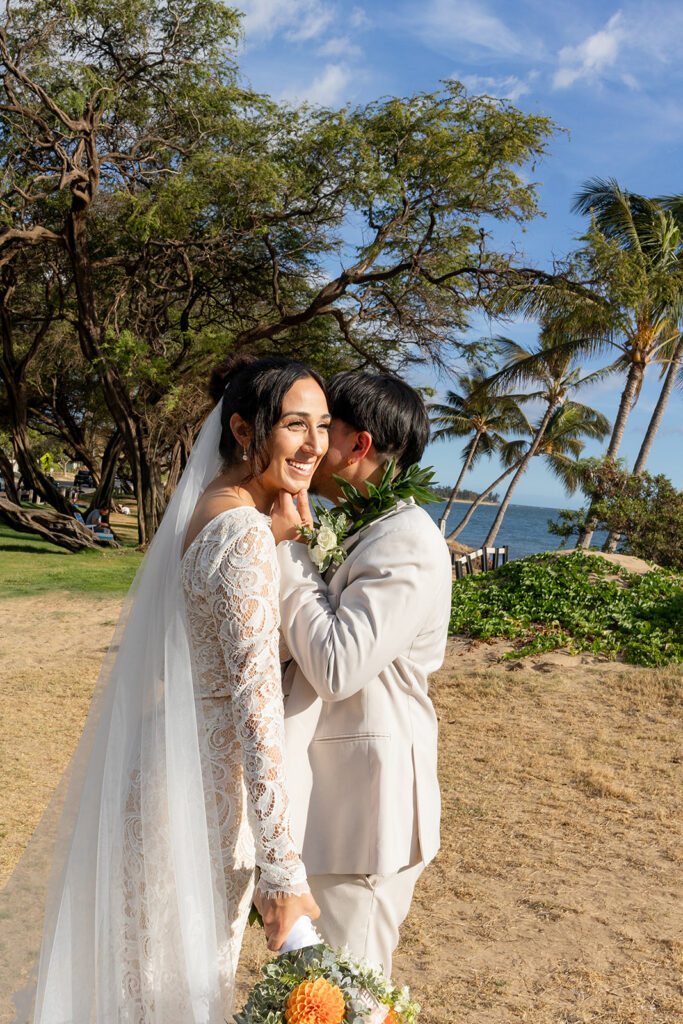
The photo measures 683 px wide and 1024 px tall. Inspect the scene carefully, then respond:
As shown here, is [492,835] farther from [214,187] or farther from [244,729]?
[214,187]

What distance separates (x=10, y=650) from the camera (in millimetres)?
10133

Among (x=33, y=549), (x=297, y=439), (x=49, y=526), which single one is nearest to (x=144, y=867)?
(x=297, y=439)

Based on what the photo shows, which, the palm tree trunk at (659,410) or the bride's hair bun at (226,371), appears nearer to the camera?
the bride's hair bun at (226,371)

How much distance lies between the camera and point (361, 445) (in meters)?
2.51

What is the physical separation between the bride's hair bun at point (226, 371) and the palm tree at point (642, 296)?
52.0 feet

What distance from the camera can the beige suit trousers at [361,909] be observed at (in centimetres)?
228

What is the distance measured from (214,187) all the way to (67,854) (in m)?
16.5

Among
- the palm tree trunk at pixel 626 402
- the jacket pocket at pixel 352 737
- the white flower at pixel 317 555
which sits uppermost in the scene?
the palm tree trunk at pixel 626 402

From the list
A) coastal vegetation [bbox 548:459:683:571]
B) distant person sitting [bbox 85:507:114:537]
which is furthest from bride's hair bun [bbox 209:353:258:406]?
distant person sitting [bbox 85:507:114:537]

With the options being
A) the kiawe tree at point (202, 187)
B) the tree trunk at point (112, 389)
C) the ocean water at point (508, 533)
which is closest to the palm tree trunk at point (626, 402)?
the kiawe tree at point (202, 187)

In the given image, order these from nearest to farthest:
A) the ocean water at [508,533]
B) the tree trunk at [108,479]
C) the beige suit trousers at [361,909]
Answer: the beige suit trousers at [361,909]
the tree trunk at [108,479]
the ocean water at [508,533]

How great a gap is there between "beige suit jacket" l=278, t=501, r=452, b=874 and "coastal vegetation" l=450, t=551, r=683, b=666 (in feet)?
26.3

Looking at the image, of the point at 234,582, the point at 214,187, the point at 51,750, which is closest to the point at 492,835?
the point at 51,750

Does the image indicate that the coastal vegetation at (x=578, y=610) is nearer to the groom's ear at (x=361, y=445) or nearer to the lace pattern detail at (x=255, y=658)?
the groom's ear at (x=361, y=445)
